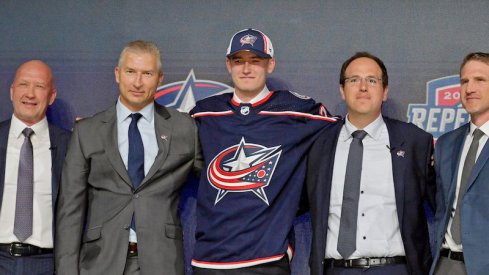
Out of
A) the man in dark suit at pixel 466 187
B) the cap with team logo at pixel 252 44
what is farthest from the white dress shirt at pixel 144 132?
the man in dark suit at pixel 466 187

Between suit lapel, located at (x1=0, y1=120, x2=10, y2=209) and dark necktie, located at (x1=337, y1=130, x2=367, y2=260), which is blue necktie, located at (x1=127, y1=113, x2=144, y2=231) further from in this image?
dark necktie, located at (x1=337, y1=130, x2=367, y2=260)

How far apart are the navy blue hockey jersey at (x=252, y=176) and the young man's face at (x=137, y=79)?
0.36 m

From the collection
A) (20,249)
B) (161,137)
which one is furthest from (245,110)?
(20,249)

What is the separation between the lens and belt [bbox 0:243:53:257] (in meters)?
3.52

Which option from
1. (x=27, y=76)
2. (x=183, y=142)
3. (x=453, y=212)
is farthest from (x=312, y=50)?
(x=27, y=76)

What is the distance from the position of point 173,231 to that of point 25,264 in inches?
32.0

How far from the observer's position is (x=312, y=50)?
4.04 meters

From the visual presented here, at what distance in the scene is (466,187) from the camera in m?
3.08

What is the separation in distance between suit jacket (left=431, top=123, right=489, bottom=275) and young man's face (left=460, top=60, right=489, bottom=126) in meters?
0.11

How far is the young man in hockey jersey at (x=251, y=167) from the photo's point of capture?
3.31m

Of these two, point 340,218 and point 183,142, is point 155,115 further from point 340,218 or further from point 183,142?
point 340,218

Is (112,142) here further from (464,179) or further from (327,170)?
(464,179)

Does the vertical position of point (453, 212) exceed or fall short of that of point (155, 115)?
it falls short

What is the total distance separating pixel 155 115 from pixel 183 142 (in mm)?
205
